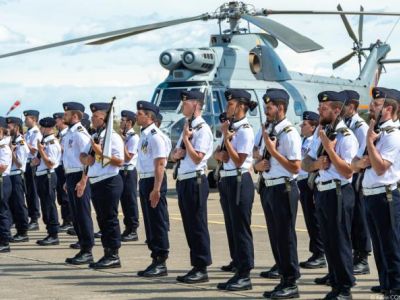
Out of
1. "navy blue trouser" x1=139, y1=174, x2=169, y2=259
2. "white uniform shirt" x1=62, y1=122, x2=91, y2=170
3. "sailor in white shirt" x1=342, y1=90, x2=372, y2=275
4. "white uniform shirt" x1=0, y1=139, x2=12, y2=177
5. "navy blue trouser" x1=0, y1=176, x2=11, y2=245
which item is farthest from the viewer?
"navy blue trouser" x1=0, y1=176, x2=11, y2=245

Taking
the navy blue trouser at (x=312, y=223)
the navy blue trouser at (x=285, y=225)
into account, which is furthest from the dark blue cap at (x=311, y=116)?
the navy blue trouser at (x=285, y=225)

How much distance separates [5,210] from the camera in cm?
1195

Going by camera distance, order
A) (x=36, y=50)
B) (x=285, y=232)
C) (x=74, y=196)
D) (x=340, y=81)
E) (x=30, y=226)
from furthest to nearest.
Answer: (x=340, y=81) < (x=36, y=50) < (x=30, y=226) < (x=74, y=196) < (x=285, y=232)

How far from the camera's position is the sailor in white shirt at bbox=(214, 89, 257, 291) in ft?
28.4

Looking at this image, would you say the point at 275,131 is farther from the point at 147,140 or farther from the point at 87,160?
the point at 87,160

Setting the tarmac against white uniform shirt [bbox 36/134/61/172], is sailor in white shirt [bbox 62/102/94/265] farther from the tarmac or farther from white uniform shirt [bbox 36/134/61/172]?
white uniform shirt [bbox 36/134/61/172]

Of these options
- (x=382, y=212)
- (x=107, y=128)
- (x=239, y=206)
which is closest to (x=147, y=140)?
(x=107, y=128)

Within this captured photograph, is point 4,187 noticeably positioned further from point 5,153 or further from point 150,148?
point 150,148

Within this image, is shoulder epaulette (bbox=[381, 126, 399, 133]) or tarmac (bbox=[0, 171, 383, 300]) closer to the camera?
shoulder epaulette (bbox=[381, 126, 399, 133])

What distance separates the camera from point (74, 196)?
10703mm

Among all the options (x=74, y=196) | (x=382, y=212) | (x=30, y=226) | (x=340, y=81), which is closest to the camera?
(x=382, y=212)

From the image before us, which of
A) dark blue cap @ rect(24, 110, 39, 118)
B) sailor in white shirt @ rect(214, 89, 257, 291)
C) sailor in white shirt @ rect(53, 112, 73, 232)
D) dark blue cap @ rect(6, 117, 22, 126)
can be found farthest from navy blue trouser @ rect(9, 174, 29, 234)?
sailor in white shirt @ rect(214, 89, 257, 291)

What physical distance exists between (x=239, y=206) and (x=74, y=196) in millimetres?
2689

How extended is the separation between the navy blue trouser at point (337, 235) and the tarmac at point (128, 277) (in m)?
0.51
